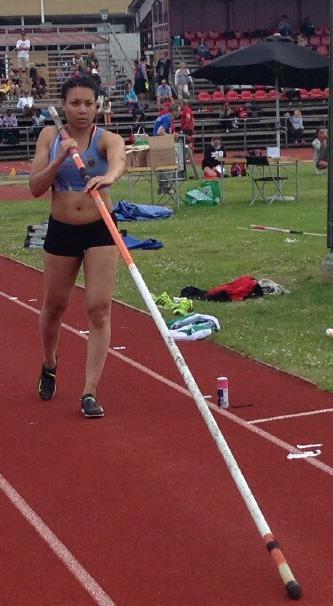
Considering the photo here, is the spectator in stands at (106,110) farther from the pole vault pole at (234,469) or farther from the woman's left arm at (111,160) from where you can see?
the pole vault pole at (234,469)

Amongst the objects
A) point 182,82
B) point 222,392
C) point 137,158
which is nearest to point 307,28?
point 182,82

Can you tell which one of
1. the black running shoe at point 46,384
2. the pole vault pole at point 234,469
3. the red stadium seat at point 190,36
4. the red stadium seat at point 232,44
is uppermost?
the red stadium seat at point 190,36

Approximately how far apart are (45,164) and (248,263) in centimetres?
680

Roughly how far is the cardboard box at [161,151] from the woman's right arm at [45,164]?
40.8ft

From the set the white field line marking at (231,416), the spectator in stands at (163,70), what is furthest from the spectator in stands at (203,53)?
the white field line marking at (231,416)

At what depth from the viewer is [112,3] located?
187ft

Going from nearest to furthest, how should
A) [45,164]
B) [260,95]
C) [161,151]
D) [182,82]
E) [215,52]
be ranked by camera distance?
[45,164], [161,151], [182,82], [260,95], [215,52]

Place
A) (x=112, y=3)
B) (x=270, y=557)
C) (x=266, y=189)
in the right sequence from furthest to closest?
(x=112, y=3) → (x=266, y=189) → (x=270, y=557)

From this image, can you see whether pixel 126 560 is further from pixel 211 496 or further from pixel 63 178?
pixel 63 178

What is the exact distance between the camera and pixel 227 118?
1490 inches

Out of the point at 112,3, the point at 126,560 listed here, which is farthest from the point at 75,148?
the point at 112,3

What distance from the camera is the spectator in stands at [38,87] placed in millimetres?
41625

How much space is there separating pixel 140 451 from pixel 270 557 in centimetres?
163

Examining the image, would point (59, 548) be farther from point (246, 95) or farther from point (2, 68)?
point (2, 68)
